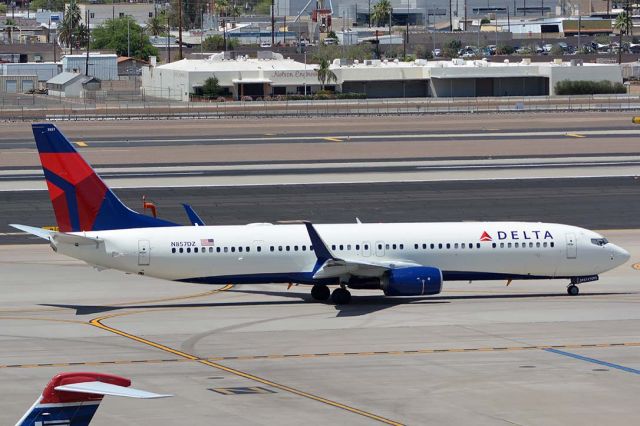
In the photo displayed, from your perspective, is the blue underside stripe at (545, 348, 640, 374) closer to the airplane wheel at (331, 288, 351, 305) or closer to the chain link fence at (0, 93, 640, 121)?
the airplane wheel at (331, 288, 351, 305)

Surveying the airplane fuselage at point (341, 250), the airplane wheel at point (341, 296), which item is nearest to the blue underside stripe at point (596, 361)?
the airplane fuselage at point (341, 250)

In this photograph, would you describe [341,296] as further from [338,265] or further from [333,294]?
[338,265]

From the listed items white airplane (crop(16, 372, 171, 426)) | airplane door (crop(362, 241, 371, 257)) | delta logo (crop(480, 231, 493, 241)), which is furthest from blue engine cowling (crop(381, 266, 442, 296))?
white airplane (crop(16, 372, 171, 426))

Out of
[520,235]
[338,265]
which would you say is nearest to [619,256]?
[520,235]

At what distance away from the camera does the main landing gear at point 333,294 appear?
52125 mm

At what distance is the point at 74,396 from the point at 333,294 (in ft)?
99.7

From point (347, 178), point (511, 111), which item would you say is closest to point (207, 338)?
point (347, 178)

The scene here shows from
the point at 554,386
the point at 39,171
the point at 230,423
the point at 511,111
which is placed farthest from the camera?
the point at 511,111

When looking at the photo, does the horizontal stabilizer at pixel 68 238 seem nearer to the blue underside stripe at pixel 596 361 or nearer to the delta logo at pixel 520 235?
the delta logo at pixel 520 235

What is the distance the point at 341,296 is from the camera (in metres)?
52.1

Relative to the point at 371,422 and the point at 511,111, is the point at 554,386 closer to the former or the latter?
the point at 371,422

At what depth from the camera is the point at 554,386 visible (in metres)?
37.9

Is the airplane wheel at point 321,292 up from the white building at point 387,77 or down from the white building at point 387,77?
down

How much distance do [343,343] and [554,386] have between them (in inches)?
352
